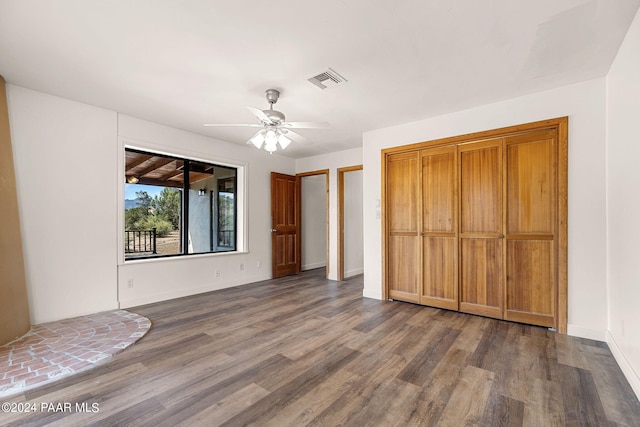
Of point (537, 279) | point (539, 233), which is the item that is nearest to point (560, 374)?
point (537, 279)

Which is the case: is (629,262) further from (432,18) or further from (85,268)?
(85,268)

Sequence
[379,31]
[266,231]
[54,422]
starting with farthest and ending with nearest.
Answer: [266,231]
[379,31]
[54,422]

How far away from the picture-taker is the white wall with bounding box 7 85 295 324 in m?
3.15

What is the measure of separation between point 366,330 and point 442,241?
5.33ft

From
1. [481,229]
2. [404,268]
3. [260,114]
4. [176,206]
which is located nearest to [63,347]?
[176,206]

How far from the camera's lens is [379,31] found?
2145 millimetres

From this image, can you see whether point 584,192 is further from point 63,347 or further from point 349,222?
Result: point 63,347

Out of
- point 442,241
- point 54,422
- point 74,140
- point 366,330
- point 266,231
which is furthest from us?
point 266,231

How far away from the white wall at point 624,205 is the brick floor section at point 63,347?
4.14 meters

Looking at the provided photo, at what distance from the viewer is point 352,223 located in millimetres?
6281

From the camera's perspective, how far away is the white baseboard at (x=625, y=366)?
6.36ft

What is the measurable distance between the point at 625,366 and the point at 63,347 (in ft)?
15.5

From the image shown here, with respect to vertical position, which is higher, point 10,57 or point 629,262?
point 10,57

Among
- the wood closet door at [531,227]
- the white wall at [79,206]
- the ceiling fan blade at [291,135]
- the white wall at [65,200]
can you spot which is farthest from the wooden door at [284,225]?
the wood closet door at [531,227]
